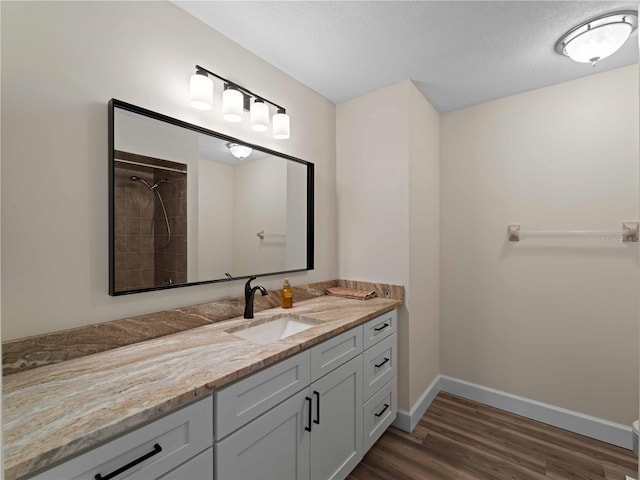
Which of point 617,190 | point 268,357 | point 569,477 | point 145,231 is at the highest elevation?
point 617,190

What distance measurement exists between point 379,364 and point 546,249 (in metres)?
1.45

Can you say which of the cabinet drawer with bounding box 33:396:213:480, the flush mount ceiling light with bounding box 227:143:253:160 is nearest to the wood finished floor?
the cabinet drawer with bounding box 33:396:213:480

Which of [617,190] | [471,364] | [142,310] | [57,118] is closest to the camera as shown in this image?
[57,118]

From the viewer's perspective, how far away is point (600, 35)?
164cm

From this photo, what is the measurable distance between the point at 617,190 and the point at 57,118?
2992 millimetres

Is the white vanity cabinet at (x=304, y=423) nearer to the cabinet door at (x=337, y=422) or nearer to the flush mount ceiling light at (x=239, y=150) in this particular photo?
the cabinet door at (x=337, y=422)

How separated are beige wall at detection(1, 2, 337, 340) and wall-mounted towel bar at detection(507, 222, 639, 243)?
2237 mm

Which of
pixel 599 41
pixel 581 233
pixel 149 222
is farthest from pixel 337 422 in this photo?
pixel 599 41

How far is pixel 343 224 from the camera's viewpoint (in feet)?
8.36

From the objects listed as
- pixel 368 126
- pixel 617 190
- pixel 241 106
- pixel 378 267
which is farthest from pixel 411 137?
pixel 617 190

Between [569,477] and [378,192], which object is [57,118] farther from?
[569,477]

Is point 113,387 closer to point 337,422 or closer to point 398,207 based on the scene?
point 337,422

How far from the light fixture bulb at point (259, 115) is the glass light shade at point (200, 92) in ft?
1.03

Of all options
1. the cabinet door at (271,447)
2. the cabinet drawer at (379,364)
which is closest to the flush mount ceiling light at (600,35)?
the cabinet drawer at (379,364)
